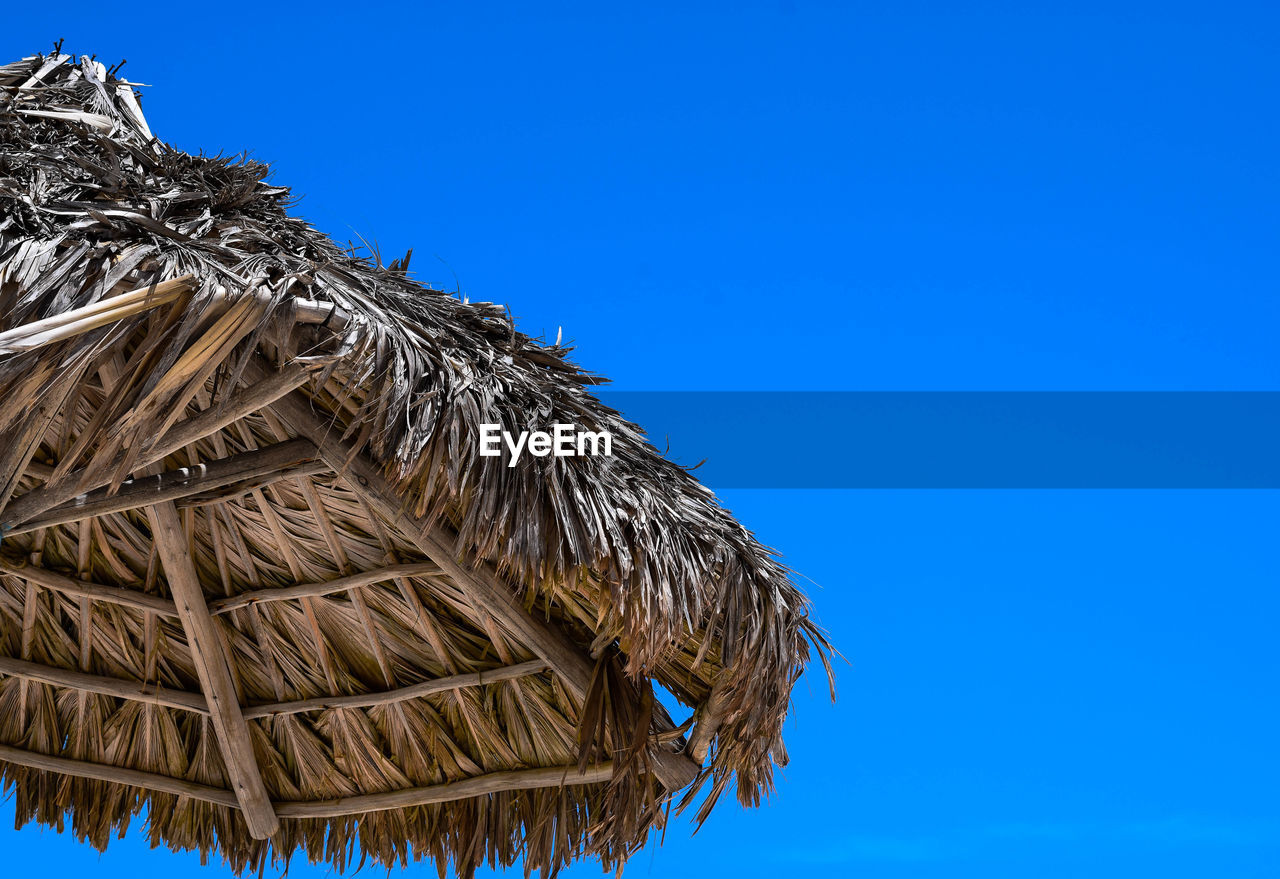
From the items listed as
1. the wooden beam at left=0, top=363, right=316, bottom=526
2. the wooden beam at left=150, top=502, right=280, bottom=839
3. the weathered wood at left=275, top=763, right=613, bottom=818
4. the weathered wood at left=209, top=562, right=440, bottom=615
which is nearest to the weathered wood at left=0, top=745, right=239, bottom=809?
the wooden beam at left=150, top=502, right=280, bottom=839

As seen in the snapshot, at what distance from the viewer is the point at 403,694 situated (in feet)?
11.5

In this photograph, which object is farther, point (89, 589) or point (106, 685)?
point (106, 685)

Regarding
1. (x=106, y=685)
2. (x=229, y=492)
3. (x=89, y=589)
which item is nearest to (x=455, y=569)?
(x=229, y=492)

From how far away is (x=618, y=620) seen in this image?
2582 millimetres

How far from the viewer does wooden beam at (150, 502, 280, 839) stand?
3.24 meters

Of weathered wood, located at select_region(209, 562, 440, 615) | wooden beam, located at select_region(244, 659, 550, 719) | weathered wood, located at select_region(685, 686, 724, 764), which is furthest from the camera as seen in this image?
wooden beam, located at select_region(244, 659, 550, 719)

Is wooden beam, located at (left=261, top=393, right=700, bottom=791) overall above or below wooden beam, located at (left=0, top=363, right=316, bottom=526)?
above

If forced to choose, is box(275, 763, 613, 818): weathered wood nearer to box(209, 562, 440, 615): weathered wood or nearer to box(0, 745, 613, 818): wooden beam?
box(0, 745, 613, 818): wooden beam

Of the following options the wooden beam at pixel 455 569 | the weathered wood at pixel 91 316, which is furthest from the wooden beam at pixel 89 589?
the weathered wood at pixel 91 316

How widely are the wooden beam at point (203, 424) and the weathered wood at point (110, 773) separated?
1768 mm

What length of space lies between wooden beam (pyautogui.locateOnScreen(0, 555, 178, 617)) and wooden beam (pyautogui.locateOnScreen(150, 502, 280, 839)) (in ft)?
0.39

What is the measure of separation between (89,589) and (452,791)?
1.17m

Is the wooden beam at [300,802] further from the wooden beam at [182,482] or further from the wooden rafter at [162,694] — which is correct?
the wooden beam at [182,482]

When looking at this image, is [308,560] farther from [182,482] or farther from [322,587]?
[182,482]
